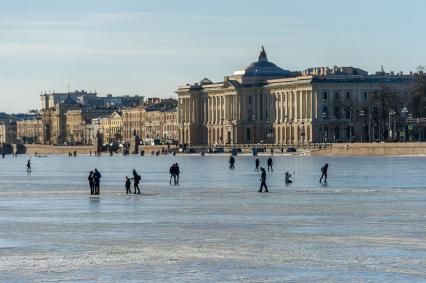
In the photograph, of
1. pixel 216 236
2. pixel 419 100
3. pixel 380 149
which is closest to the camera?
pixel 216 236

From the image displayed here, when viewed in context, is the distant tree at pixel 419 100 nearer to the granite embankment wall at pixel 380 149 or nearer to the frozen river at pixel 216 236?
the granite embankment wall at pixel 380 149

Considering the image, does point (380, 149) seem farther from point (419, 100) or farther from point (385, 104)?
point (385, 104)

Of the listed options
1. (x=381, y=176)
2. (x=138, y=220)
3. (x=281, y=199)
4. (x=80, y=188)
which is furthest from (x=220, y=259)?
(x=381, y=176)

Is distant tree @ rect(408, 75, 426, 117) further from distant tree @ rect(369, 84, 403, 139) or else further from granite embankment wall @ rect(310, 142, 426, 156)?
granite embankment wall @ rect(310, 142, 426, 156)

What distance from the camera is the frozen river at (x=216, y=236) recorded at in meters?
31.9

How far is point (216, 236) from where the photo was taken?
3941 centimetres

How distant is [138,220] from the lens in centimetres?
4547

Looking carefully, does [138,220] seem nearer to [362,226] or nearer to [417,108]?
[362,226]

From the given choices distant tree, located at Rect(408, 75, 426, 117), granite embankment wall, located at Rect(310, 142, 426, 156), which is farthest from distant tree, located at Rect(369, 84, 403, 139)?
granite embankment wall, located at Rect(310, 142, 426, 156)

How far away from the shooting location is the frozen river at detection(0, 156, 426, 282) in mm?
31875

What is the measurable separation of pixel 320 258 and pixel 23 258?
6.27 meters

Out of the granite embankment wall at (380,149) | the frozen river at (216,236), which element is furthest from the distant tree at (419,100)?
the frozen river at (216,236)

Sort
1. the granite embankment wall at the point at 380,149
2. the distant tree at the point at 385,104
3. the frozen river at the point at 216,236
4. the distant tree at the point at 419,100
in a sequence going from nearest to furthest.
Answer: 1. the frozen river at the point at 216,236
2. the granite embankment wall at the point at 380,149
3. the distant tree at the point at 419,100
4. the distant tree at the point at 385,104

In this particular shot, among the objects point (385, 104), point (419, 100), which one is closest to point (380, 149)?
point (419, 100)
